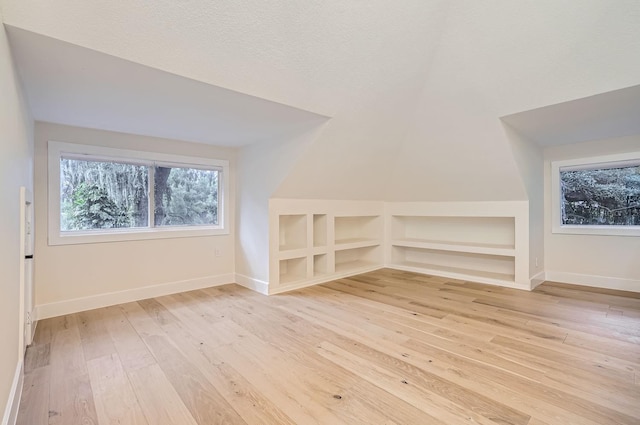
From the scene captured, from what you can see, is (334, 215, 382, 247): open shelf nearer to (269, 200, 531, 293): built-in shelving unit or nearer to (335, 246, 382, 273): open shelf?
(269, 200, 531, 293): built-in shelving unit

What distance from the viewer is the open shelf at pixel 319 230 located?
4.27 metres

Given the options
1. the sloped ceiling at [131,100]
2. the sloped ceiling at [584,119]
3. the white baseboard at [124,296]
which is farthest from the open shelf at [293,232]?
the sloped ceiling at [584,119]

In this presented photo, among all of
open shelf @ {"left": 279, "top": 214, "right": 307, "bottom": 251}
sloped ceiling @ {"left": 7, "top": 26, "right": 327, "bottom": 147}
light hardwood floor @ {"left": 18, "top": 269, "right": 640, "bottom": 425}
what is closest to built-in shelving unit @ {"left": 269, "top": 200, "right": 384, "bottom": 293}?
open shelf @ {"left": 279, "top": 214, "right": 307, "bottom": 251}

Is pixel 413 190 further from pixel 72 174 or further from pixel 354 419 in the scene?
pixel 72 174

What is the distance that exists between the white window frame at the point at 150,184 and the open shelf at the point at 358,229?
1894 millimetres

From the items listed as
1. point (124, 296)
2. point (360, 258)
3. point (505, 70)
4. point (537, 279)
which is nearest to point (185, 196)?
point (124, 296)

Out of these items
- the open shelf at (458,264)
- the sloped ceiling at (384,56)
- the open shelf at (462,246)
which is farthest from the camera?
the open shelf at (458,264)

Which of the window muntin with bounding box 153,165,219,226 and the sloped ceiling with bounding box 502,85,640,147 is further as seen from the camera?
the window muntin with bounding box 153,165,219,226

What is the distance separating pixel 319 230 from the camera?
434 cm

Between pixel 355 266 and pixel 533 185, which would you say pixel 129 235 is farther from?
pixel 533 185

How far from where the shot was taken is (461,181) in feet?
13.3

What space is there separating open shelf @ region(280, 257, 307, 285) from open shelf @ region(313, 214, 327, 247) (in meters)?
0.34

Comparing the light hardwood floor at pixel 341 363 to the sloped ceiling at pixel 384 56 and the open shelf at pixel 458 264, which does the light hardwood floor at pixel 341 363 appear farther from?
the sloped ceiling at pixel 384 56

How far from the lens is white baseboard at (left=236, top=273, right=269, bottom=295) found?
365 cm
